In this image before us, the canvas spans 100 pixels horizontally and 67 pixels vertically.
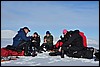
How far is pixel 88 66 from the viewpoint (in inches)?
138

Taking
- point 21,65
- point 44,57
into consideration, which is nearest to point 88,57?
point 44,57

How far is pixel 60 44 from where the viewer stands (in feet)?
12.2

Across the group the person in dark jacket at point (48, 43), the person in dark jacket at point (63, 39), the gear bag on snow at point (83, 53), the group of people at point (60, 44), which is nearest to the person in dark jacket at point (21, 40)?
the group of people at point (60, 44)

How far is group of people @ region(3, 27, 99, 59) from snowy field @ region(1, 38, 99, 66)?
69 millimetres

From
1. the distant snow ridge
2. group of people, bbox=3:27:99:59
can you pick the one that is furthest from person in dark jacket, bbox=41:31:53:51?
the distant snow ridge

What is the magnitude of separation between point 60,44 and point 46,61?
0.30 m

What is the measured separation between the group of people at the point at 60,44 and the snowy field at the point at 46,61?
7 centimetres

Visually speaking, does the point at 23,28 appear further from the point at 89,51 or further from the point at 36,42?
the point at 89,51

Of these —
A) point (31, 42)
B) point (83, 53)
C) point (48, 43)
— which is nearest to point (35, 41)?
point (31, 42)

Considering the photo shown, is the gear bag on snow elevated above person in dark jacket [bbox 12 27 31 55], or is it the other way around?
person in dark jacket [bbox 12 27 31 55]

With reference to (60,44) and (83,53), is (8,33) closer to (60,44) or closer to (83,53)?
(60,44)

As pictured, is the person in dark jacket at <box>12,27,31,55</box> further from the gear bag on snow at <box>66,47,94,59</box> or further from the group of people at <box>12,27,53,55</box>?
the gear bag on snow at <box>66,47,94,59</box>

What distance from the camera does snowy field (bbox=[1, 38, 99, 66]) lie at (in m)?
3.54

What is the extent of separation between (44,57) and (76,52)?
0.41 metres
